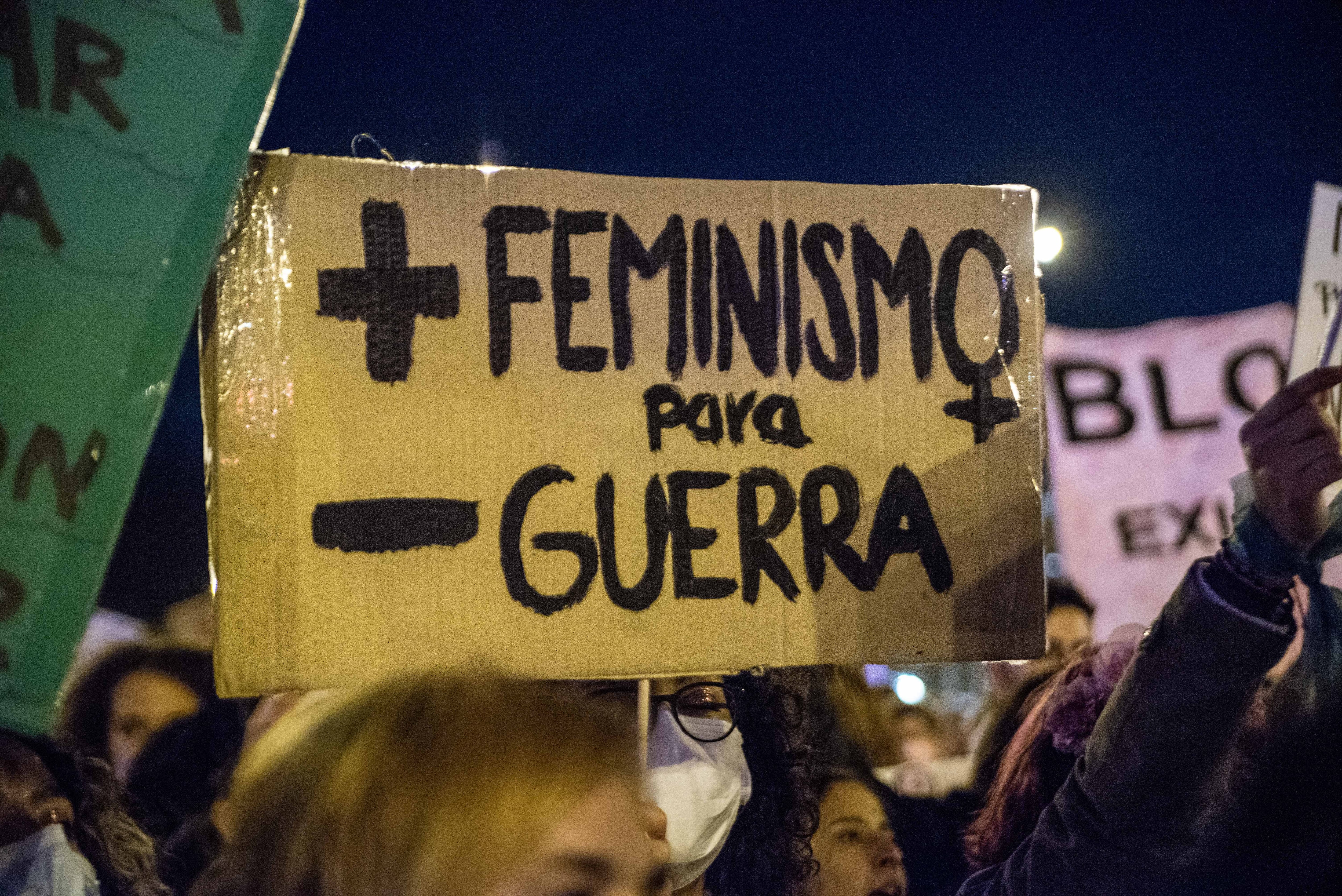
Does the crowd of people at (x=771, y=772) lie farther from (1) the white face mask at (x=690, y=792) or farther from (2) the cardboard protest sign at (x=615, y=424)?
(2) the cardboard protest sign at (x=615, y=424)

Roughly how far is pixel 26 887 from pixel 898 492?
1251 millimetres

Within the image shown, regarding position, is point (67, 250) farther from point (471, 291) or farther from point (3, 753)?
point (3, 753)

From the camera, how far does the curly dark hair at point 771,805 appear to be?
1.52 m

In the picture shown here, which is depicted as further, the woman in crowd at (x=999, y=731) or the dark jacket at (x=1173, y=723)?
the woman in crowd at (x=999, y=731)

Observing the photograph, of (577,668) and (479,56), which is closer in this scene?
(577,668)

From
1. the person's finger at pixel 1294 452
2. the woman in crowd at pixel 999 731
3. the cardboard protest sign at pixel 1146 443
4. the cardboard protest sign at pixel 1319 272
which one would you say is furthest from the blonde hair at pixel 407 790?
the cardboard protest sign at pixel 1319 272

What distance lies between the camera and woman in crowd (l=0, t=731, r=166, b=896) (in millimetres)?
1277

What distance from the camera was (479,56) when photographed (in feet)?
5.04

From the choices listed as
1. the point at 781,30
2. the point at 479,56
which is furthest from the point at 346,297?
the point at 781,30

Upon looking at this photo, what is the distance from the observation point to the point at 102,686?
1.38m

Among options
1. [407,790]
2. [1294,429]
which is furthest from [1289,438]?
[407,790]

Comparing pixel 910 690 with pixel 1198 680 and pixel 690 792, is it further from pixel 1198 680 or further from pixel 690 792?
pixel 1198 680

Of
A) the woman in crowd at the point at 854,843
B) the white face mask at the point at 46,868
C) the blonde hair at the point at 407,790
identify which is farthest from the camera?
the woman in crowd at the point at 854,843

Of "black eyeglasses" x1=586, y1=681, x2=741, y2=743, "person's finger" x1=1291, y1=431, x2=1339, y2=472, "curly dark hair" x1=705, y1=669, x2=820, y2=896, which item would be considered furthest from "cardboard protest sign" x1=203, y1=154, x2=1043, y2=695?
"curly dark hair" x1=705, y1=669, x2=820, y2=896
